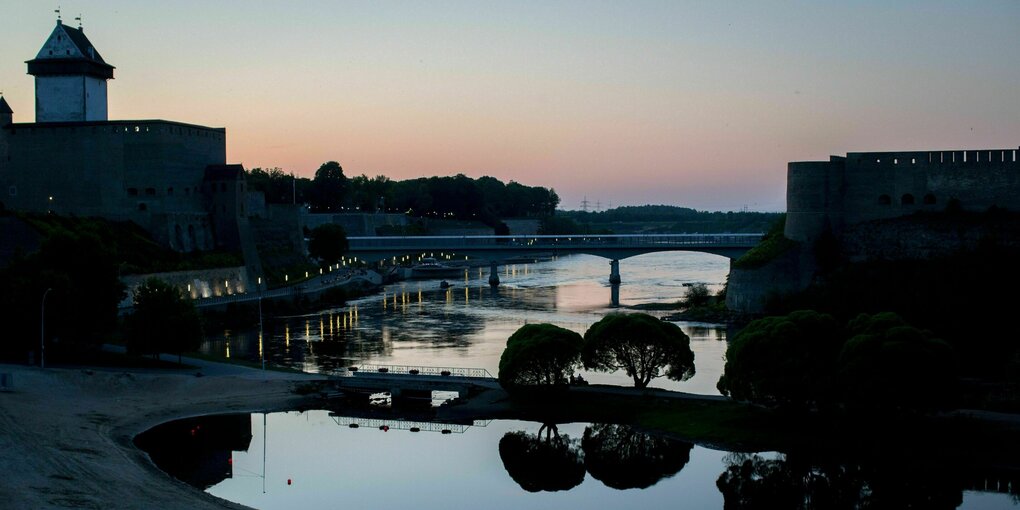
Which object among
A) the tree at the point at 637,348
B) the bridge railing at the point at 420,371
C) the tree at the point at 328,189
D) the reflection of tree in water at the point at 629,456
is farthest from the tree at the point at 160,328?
the tree at the point at 328,189

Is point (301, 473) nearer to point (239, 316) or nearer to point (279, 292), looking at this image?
point (239, 316)

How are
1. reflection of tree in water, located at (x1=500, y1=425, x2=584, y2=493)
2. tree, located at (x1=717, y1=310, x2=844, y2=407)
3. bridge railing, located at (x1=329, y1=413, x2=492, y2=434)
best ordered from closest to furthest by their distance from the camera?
reflection of tree in water, located at (x1=500, y1=425, x2=584, y2=493) < tree, located at (x1=717, y1=310, x2=844, y2=407) < bridge railing, located at (x1=329, y1=413, x2=492, y2=434)

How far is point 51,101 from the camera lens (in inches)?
2729

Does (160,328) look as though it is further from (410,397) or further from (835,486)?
(835,486)

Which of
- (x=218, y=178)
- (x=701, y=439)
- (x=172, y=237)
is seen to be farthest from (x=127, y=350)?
(x=218, y=178)

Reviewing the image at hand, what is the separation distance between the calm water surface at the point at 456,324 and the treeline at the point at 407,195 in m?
24.7

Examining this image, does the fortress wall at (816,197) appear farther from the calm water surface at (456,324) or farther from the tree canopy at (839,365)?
the tree canopy at (839,365)

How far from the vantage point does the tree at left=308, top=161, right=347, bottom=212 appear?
118812 mm

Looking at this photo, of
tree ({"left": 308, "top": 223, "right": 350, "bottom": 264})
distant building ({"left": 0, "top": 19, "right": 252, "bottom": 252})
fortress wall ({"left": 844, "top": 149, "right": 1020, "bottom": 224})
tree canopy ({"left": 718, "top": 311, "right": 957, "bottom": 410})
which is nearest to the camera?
tree canopy ({"left": 718, "top": 311, "right": 957, "bottom": 410})

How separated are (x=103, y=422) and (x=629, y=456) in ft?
45.9

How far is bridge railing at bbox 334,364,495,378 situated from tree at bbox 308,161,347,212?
78.6 meters

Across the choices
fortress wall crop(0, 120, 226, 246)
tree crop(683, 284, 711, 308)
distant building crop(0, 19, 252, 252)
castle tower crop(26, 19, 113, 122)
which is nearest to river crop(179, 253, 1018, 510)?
tree crop(683, 284, 711, 308)

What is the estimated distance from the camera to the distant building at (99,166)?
220 ft

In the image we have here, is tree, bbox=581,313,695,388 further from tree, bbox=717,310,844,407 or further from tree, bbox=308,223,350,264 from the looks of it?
tree, bbox=308,223,350,264
